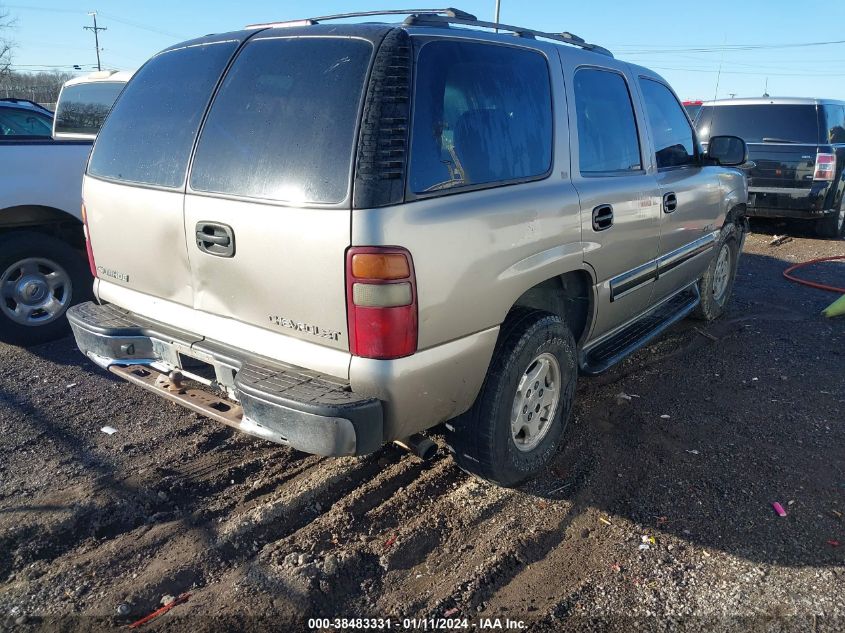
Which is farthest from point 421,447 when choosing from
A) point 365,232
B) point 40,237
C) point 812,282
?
point 812,282

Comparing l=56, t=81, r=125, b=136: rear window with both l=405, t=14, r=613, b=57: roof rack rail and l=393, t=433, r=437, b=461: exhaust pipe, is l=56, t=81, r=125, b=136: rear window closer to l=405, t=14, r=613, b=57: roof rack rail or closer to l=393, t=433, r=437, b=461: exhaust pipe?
l=405, t=14, r=613, b=57: roof rack rail

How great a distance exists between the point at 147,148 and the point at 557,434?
2.49 metres

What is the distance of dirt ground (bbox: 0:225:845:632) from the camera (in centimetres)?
252

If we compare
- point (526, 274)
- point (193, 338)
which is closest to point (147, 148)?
point (193, 338)

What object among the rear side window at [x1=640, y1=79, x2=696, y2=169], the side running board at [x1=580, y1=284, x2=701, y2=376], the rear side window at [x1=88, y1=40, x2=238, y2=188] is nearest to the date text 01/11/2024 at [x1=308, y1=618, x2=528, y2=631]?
the side running board at [x1=580, y1=284, x2=701, y2=376]

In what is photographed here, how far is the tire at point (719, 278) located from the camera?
568cm

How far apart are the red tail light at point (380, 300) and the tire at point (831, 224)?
968cm

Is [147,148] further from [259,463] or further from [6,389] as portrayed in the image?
[6,389]

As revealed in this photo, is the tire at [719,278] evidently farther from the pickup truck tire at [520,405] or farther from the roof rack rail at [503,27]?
the pickup truck tire at [520,405]

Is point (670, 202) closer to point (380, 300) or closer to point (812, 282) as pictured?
point (380, 300)

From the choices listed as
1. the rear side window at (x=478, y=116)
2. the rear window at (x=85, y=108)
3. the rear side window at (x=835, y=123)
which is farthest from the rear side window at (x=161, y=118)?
the rear side window at (x=835, y=123)

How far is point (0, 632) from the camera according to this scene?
234 cm

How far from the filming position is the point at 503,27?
10.7 ft

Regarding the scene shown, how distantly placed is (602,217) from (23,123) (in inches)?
242
